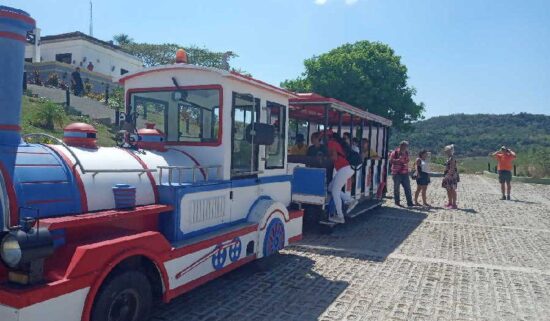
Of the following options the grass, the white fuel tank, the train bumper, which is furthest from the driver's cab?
the grass

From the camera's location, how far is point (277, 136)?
6.44 meters

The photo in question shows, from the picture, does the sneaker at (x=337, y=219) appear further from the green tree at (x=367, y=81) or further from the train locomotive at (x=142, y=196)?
the green tree at (x=367, y=81)

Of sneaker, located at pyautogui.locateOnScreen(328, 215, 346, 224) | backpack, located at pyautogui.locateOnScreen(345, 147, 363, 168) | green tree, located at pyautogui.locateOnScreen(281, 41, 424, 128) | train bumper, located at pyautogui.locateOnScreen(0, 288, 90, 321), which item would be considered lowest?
sneaker, located at pyautogui.locateOnScreen(328, 215, 346, 224)

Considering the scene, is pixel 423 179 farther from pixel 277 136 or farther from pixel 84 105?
pixel 84 105

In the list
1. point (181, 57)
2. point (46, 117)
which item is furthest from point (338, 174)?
point (46, 117)

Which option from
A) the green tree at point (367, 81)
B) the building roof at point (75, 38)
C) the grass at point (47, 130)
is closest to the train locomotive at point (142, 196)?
the grass at point (47, 130)

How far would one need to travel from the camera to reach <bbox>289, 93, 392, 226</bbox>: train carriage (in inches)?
312

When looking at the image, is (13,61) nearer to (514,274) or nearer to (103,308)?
(103,308)

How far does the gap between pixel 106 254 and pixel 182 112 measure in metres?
2.50

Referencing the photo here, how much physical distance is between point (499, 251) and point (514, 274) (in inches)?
60.8

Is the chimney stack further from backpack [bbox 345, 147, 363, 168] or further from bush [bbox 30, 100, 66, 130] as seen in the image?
bush [bbox 30, 100, 66, 130]

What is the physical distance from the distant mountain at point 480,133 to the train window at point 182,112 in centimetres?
5448

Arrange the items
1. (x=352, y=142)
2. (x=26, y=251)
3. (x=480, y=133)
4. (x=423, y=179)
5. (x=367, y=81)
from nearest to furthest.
A: (x=26, y=251)
(x=352, y=142)
(x=423, y=179)
(x=367, y=81)
(x=480, y=133)

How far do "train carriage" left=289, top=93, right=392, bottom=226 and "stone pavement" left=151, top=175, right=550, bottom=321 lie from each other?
806 millimetres
